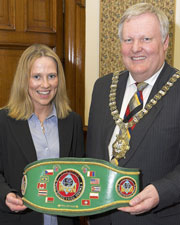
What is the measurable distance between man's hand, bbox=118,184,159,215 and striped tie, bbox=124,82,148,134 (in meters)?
0.38

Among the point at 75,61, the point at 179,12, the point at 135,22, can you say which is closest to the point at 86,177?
the point at 135,22

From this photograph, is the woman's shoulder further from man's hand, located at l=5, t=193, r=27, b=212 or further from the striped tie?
the striped tie

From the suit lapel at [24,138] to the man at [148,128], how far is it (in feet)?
1.12

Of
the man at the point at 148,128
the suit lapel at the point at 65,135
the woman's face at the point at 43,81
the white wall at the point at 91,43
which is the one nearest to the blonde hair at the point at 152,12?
the man at the point at 148,128

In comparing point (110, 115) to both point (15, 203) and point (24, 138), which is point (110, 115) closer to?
point (24, 138)

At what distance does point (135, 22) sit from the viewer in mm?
1639

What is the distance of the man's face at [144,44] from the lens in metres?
1.62

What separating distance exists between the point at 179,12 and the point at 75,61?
1.26 meters

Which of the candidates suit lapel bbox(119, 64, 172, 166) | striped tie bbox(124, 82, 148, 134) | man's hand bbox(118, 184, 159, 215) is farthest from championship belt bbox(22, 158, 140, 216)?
striped tie bbox(124, 82, 148, 134)

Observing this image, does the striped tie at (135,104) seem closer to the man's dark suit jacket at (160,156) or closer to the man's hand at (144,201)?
the man's dark suit jacket at (160,156)

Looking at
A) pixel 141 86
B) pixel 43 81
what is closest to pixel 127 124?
pixel 141 86

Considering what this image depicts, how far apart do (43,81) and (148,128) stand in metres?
0.65

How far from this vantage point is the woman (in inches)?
71.0

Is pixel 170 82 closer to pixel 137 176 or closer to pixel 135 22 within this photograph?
pixel 135 22
